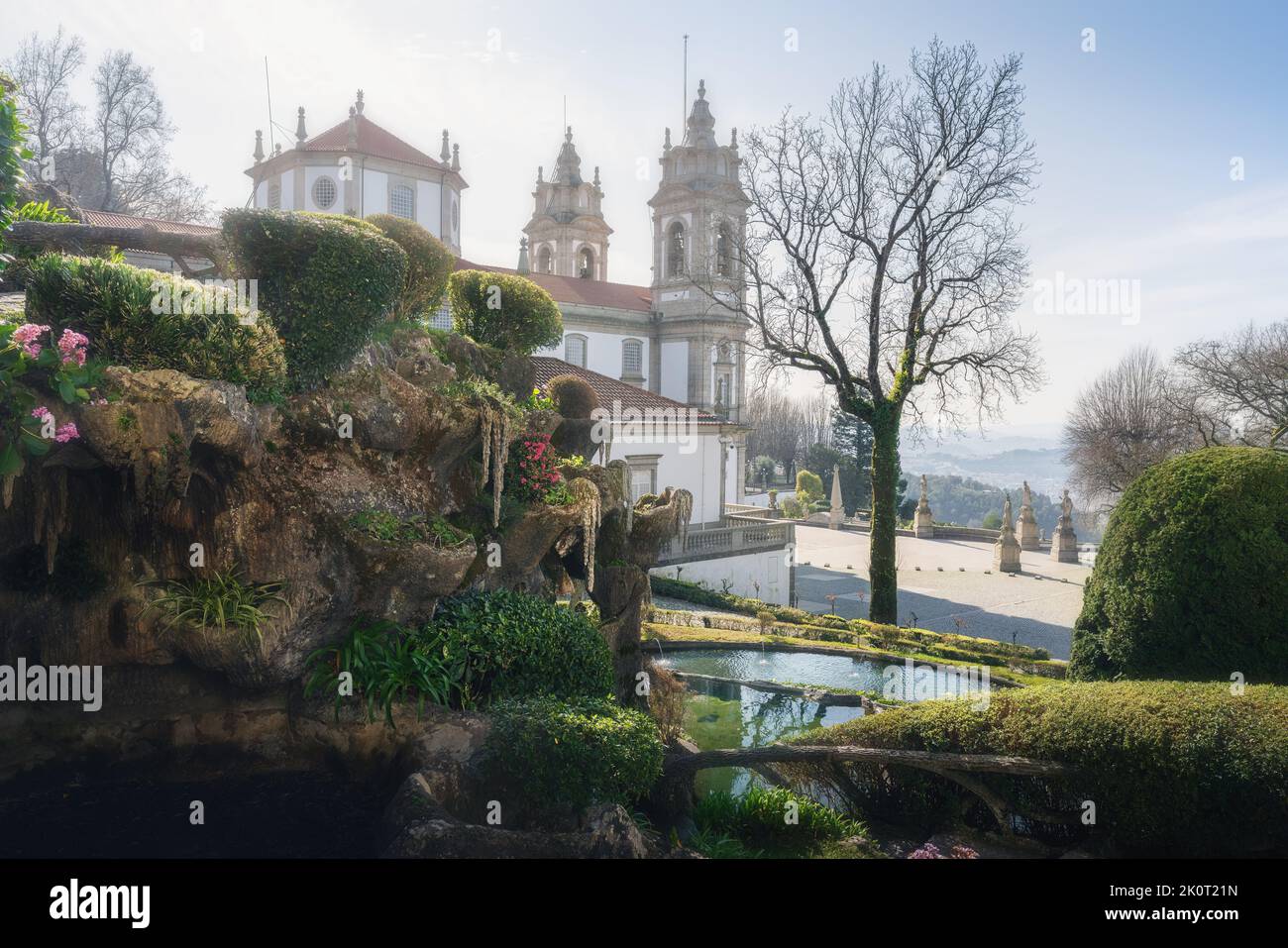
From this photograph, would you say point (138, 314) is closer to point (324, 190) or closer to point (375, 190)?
point (324, 190)

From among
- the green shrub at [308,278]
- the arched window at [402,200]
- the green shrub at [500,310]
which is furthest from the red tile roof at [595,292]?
the green shrub at [308,278]

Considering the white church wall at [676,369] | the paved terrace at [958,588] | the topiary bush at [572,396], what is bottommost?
the paved terrace at [958,588]

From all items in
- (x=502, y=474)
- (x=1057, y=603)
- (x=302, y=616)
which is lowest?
(x=1057, y=603)

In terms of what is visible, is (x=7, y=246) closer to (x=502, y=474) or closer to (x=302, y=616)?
(x=302, y=616)

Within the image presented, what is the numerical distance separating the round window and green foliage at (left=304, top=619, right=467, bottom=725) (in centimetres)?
3616

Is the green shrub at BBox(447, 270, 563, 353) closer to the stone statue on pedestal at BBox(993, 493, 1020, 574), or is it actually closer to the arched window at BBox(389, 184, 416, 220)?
the stone statue on pedestal at BBox(993, 493, 1020, 574)

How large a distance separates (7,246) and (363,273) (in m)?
3.65

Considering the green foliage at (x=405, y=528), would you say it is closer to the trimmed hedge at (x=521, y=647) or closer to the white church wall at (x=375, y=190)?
the trimmed hedge at (x=521, y=647)

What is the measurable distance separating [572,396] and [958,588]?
23.3 metres

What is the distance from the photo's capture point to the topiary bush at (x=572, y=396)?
44.6ft

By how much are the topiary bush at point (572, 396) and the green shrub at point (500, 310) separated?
0.82m

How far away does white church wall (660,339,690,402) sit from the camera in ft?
164
